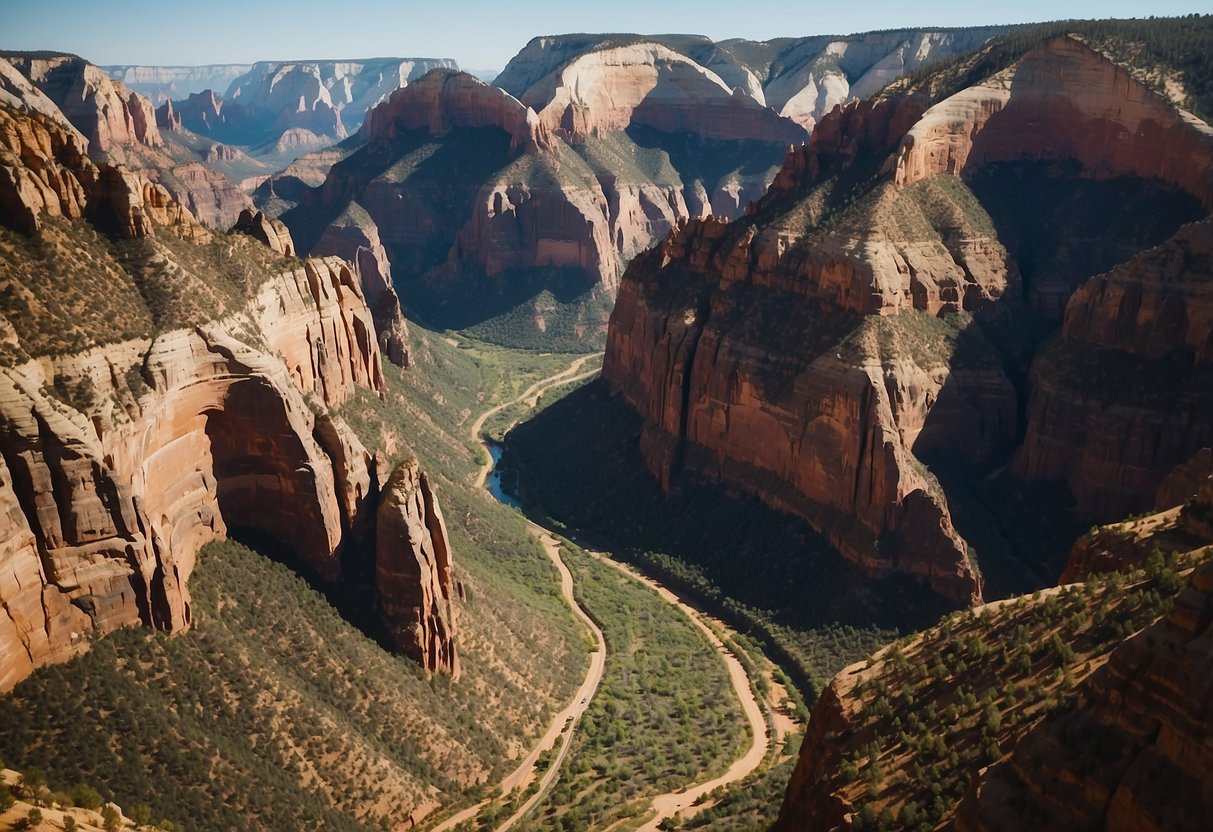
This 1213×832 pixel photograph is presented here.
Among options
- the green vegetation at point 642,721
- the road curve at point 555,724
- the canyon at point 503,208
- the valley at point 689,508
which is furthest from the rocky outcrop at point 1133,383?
the canyon at point 503,208

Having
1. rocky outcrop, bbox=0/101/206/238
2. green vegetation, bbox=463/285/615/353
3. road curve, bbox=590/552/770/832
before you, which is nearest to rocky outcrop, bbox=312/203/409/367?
green vegetation, bbox=463/285/615/353

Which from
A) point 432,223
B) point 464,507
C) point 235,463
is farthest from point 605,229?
point 235,463

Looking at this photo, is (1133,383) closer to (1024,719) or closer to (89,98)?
(1024,719)

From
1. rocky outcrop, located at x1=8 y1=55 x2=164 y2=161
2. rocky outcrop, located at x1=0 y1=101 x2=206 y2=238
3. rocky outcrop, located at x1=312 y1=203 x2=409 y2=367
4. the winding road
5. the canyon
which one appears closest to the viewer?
Result: rocky outcrop, located at x1=0 y1=101 x2=206 y2=238

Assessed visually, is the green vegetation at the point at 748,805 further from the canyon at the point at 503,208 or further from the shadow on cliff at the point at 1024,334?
the canyon at the point at 503,208

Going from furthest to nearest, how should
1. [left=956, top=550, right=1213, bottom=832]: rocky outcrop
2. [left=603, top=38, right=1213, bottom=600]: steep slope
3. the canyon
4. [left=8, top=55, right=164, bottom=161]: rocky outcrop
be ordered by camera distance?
[left=8, top=55, right=164, bottom=161]: rocky outcrop → the canyon → [left=603, top=38, right=1213, bottom=600]: steep slope → [left=956, top=550, right=1213, bottom=832]: rocky outcrop

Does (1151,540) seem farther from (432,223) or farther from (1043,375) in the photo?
(432,223)

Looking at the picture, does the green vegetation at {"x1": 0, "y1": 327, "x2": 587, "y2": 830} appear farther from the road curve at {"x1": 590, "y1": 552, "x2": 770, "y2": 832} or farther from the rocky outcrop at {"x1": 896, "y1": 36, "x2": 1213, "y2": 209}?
the rocky outcrop at {"x1": 896, "y1": 36, "x2": 1213, "y2": 209}
